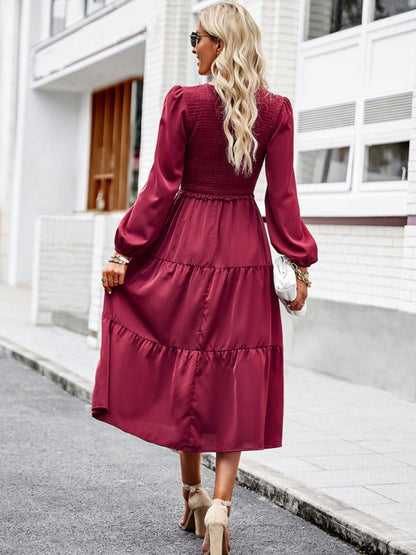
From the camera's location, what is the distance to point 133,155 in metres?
19.7

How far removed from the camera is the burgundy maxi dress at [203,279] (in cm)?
399

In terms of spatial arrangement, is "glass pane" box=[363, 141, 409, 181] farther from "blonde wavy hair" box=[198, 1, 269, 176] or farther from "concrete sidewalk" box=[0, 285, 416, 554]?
"blonde wavy hair" box=[198, 1, 269, 176]

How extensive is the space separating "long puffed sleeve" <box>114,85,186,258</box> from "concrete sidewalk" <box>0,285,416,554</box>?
1556 millimetres

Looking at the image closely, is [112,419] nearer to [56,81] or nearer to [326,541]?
[326,541]

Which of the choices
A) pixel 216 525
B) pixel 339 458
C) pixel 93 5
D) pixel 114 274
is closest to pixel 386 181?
pixel 339 458

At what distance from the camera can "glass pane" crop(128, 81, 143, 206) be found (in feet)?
63.6

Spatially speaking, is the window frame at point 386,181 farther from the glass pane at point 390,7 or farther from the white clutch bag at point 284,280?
the white clutch bag at point 284,280

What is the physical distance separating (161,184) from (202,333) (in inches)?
23.4

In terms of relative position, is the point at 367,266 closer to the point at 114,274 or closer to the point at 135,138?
the point at 114,274

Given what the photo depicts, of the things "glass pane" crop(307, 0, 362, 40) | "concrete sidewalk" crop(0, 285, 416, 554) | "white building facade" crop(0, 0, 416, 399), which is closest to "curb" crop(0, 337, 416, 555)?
"concrete sidewalk" crop(0, 285, 416, 554)

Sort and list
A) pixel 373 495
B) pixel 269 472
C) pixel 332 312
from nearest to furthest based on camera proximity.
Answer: pixel 373 495 → pixel 269 472 → pixel 332 312

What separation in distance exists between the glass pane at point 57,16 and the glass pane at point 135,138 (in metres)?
2.62

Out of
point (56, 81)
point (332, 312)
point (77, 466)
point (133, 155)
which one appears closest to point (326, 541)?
point (77, 466)

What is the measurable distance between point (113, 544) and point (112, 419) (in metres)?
0.53
